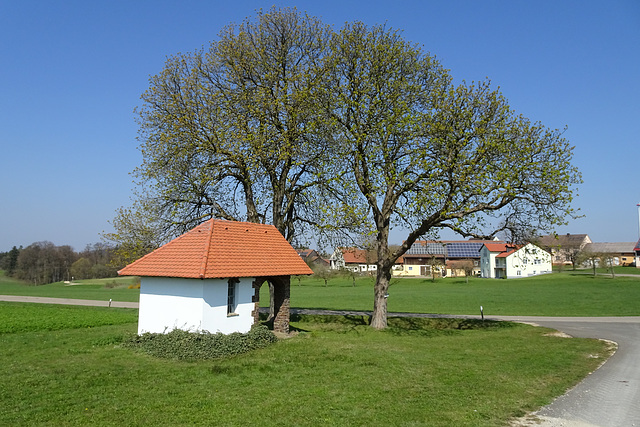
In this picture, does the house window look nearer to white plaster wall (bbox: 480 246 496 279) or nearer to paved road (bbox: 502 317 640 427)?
paved road (bbox: 502 317 640 427)

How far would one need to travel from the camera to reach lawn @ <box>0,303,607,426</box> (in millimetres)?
10148

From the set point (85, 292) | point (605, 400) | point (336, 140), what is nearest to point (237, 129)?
point (336, 140)

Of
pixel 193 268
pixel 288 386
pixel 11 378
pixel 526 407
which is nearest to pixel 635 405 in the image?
pixel 526 407

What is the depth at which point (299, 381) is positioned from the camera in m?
13.3

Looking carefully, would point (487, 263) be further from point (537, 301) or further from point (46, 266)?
point (46, 266)

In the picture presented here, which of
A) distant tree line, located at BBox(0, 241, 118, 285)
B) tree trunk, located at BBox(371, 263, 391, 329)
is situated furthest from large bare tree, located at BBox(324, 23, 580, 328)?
distant tree line, located at BBox(0, 241, 118, 285)

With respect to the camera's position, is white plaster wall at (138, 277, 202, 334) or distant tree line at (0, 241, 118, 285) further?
distant tree line at (0, 241, 118, 285)

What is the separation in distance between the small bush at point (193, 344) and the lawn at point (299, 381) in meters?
0.55

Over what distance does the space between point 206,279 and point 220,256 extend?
1.51 meters

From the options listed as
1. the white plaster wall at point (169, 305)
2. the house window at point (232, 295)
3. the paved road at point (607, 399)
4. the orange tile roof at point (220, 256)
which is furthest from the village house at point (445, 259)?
the white plaster wall at point (169, 305)

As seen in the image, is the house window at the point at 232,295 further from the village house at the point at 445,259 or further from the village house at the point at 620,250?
the village house at the point at 620,250

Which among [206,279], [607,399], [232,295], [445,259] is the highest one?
[445,259]

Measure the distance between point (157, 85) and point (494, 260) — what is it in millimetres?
75846

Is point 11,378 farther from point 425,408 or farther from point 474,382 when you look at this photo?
point 474,382
